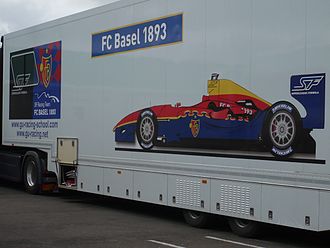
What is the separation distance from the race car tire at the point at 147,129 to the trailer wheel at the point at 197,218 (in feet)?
4.62

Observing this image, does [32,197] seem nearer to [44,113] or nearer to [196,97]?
[44,113]

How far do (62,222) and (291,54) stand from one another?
5010 mm

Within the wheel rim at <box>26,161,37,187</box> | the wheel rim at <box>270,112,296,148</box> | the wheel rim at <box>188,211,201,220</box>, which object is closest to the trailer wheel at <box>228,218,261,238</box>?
the wheel rim at <box>188,211,201,220</box>

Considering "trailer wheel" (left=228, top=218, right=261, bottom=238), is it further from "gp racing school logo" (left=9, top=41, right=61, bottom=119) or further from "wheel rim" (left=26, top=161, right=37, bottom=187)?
"wheel rim" (left=26, top=161, right=37, bottom=187)

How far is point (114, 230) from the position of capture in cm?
946

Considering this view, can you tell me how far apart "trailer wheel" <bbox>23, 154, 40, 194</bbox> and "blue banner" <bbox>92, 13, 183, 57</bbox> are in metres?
3.62

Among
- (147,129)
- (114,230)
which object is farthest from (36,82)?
(114,230)

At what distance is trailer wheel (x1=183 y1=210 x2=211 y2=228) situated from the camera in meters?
9.44

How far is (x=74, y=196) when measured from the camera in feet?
46.6

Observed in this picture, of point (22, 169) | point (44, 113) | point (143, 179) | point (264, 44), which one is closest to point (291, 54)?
point (264, 44)

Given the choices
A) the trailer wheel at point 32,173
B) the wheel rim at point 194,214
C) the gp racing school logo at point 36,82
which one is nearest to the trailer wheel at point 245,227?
the wheel rim at point 194,214

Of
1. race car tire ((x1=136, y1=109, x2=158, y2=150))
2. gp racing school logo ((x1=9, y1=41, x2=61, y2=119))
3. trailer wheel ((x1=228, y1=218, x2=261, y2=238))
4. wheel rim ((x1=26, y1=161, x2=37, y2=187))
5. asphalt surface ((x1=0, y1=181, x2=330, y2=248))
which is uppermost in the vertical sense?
gp racing school logo ((x1=9, y1=41, x2=61, y2=119))

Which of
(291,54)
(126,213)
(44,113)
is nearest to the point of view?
(291,54)

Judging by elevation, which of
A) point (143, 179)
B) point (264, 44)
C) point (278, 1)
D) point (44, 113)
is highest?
point (278, 1)
